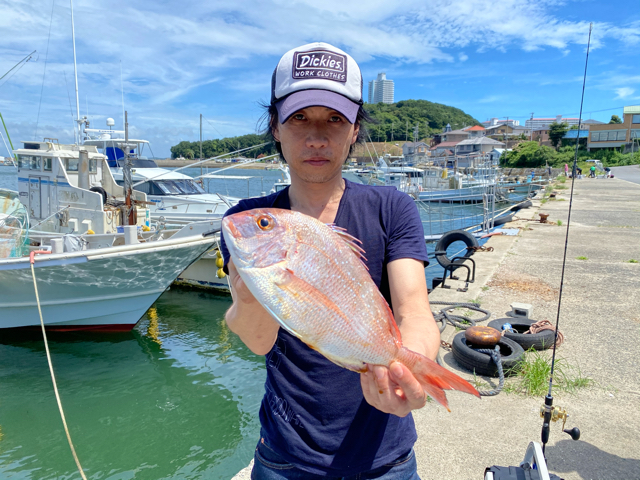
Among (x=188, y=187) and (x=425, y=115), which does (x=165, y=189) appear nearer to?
(x=188, y=187)

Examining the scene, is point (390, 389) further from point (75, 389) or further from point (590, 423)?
point (75, 389)

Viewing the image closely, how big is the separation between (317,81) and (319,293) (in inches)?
29.6

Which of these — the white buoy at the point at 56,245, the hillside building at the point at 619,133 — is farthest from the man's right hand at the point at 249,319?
the hillside building at the point at 619,133

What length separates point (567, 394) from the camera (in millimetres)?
4254

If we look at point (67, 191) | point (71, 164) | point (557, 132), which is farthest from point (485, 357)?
point (557, 132)

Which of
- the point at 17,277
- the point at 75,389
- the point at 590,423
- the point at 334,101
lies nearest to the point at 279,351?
the point at 334,101

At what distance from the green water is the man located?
188 inches

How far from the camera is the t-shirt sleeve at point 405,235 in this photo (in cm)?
155

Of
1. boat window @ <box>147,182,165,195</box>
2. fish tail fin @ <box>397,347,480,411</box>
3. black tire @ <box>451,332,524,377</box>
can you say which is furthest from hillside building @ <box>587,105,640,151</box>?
fish tail fin @ <box>397,347,480,411</box>

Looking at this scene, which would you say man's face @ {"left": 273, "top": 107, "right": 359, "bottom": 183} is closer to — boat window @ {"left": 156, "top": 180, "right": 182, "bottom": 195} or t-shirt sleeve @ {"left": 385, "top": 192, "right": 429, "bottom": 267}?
t-shirt sleeve @ {"left": 385, "top": 192, "right": 429, "bottom": 267}

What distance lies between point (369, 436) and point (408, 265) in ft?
2.04

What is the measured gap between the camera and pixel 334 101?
150cm

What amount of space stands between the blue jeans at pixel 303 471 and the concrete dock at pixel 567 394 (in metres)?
1.94

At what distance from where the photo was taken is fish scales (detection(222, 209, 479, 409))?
4.09 feet
